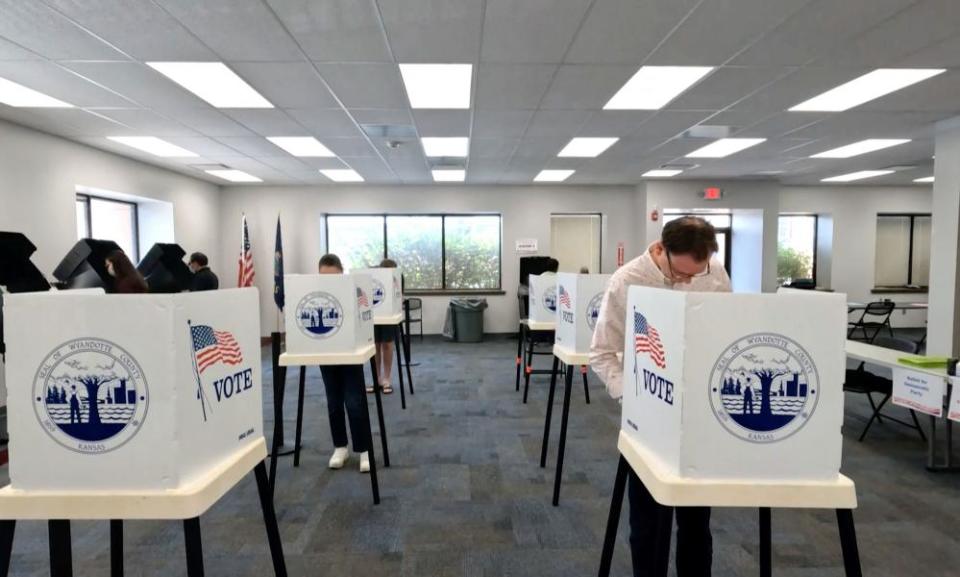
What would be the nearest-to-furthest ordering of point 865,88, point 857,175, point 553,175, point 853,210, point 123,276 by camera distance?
point 123,276
point 865,88
point 553,175
point 857,175
point 853,210

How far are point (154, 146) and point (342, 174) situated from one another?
2.42m

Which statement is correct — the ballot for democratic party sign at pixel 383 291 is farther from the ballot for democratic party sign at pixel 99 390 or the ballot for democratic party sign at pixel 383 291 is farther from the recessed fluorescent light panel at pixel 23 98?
the ballot for democratic party sign at pixel 99 390

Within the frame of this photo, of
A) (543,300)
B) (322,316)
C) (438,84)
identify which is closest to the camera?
(322,316)

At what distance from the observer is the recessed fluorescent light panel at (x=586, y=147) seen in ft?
17.2

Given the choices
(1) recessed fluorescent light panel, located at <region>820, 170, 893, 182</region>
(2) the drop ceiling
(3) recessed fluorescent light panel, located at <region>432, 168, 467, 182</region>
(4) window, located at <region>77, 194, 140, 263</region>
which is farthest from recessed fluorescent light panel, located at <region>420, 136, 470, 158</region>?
(1) recessed fluorescent light panel, located at <region>820, 170, 893, 182</region>

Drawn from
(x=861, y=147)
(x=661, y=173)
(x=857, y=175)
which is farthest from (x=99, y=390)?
(x=857, y=175)

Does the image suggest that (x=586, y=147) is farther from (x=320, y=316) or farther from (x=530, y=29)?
(x=320, y=316)

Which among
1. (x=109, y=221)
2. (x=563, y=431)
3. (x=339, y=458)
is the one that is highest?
(x=109, y=221)

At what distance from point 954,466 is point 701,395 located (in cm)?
359

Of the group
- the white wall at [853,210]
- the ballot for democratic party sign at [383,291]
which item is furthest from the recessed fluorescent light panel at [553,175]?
the white wall at [853,210]

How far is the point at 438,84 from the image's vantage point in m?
3.58

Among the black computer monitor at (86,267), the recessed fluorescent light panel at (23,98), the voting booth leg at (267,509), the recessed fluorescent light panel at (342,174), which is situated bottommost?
the voting booth leg at (267,509)

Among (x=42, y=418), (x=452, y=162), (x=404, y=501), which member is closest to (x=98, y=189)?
(x=452, y=162)

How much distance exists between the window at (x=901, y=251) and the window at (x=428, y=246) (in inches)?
286
